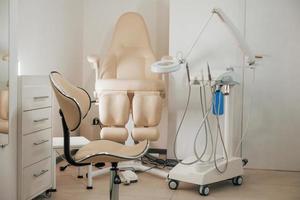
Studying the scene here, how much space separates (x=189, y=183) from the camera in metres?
3.28

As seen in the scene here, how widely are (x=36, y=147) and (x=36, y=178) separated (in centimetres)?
21

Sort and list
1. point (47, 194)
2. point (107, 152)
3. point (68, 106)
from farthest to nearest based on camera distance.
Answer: point (47, 194), point (107, 152), point (68, 106)

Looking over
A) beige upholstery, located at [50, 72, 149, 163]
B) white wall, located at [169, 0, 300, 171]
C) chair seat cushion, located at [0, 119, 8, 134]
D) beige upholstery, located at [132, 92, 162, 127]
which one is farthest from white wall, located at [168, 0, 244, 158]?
chair seat cushion, located at [0, 119, 8, 134]

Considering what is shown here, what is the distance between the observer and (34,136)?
2623 mm

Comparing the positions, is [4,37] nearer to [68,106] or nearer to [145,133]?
[68,106]

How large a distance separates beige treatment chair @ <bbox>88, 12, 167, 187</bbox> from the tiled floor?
13 centimetres

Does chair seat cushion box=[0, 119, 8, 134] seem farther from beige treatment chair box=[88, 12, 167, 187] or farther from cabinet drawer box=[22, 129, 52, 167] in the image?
beige treatment chair box=[88, 12, 167, 187]

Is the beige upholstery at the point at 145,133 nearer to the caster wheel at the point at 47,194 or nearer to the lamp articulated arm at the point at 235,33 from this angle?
the caster wheel at the point at 47,194

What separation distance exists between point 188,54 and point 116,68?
735mm

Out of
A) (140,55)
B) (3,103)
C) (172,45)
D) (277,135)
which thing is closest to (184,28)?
(172,45)

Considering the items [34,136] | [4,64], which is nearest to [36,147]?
[34,136]

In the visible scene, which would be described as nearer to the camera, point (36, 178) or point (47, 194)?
point (36, 178)

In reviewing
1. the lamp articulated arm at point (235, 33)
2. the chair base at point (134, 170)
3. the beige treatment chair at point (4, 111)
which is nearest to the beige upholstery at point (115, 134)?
the chair base at point (134, 170)

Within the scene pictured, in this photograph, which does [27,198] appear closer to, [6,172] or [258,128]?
[6,172]
